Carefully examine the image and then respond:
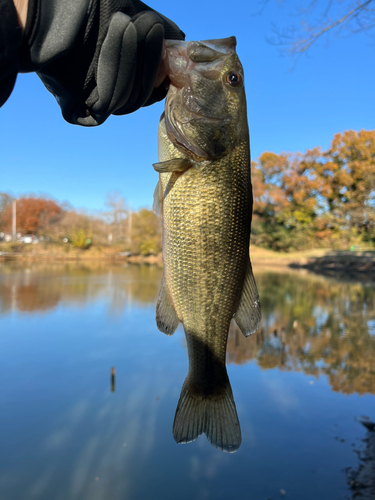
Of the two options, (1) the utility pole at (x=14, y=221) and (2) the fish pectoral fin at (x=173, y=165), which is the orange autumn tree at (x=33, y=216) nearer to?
(1) the utility pole at (x=14, y=221)

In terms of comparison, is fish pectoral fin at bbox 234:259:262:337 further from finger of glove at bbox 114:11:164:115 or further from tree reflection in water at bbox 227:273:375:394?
tree reflection in water at bbox 227:273:375:394

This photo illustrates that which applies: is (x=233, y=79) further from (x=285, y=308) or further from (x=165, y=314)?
(x=285, y=308)

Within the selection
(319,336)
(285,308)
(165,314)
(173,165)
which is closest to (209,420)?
(165,314)

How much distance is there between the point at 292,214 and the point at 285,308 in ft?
68.6

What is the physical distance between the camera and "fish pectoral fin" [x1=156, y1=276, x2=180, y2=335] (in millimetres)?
1846

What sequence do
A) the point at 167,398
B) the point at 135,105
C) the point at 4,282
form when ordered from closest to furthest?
the point at 135,105, the point at 167,398, the point at 4,282

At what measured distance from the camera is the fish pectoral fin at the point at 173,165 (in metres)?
1.62

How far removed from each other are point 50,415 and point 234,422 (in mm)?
11953

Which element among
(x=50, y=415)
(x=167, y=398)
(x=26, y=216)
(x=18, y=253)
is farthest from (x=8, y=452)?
(x=26, y=216)

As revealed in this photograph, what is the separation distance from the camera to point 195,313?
1.84 metres

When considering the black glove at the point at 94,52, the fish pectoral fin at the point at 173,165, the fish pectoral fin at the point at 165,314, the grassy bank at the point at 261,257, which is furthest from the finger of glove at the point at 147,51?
the grassy bank at the point at 261,257

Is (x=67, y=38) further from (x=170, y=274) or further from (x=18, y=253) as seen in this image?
(x=18, y=253)

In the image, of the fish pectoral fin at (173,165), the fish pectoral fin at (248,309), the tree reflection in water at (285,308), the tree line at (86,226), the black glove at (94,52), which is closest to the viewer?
the black glove at (94,52)

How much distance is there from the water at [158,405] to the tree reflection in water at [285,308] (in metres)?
0.13
